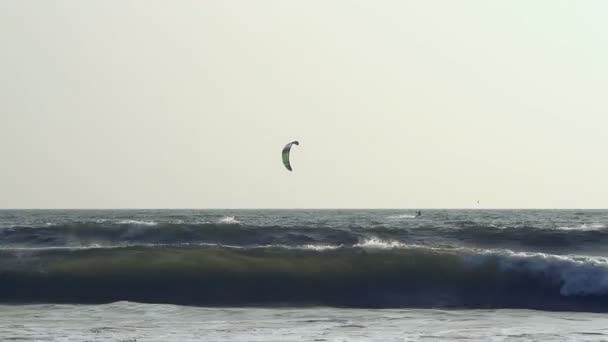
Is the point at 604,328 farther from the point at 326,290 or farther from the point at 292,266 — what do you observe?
the point at 292,266

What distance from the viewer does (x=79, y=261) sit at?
20.8 m

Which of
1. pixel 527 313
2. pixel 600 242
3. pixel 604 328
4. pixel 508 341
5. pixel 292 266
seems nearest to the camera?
pixel 508 341

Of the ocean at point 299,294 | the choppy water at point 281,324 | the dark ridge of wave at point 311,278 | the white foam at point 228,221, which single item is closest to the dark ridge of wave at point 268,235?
the white foam at point 228,221

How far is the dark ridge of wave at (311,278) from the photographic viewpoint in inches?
687

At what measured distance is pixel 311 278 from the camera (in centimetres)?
1930

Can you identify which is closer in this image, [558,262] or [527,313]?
[527,313]

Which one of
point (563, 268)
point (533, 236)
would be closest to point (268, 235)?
point (533, 236)

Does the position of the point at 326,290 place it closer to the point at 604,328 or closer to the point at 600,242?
the point at 604,328

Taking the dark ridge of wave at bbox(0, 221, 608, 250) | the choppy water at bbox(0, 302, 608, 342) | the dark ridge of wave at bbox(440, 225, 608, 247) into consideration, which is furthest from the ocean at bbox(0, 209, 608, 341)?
the dark ridge of wave at bbox(0, 221, 608, 250)

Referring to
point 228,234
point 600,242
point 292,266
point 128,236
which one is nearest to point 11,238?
point 128,236

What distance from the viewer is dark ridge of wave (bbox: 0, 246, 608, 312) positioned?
17.5m

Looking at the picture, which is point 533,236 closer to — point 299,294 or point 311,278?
point 311,278

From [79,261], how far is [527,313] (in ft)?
33.7

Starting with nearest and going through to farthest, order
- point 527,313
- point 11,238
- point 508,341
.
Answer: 1. point 508,341
2. point 527,313
3. point 11,238
